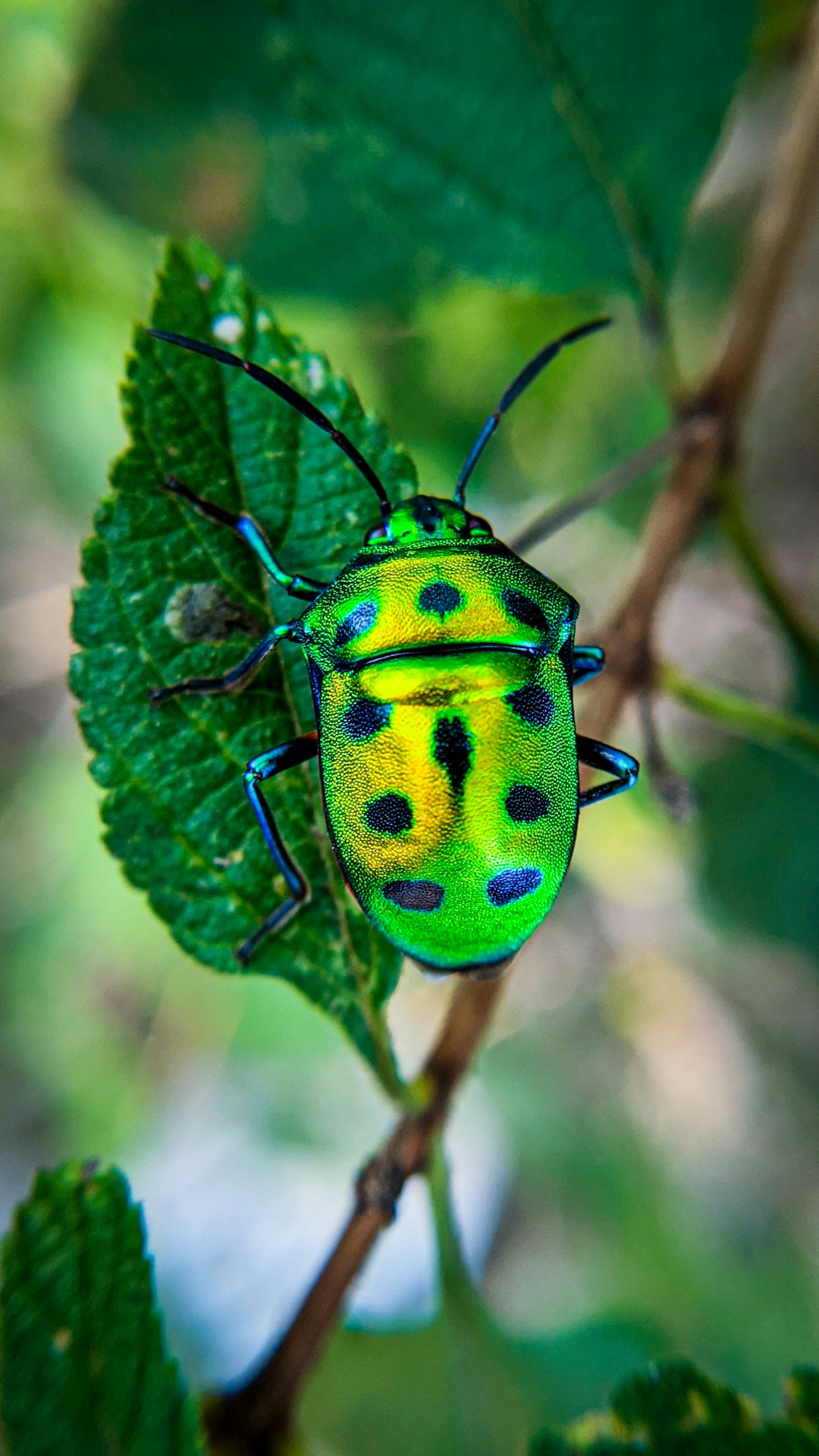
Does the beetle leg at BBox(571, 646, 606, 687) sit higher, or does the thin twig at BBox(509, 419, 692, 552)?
the thin twig at BBox(509, 419, 692, 552)

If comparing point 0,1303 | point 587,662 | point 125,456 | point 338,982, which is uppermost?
point 125,456

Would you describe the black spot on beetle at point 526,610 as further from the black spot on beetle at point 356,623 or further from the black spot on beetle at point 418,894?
the black spot on beetle at point 418,894

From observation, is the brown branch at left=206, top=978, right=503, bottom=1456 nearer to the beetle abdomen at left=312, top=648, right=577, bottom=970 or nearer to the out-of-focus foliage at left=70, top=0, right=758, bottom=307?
the beetle abdomen at left=312, top=648, right=577, bottom=970

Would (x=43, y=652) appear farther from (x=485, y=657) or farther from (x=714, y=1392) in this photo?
(x=714, y=1392)

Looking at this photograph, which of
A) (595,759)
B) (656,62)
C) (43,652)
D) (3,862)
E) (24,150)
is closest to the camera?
(595,759)

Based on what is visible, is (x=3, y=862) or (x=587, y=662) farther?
(x=3, y=862)

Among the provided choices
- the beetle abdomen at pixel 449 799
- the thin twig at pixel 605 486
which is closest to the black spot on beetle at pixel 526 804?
the beetle abdomen at pixel 449 799

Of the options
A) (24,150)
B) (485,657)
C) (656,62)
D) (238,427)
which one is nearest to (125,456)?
(238,427)

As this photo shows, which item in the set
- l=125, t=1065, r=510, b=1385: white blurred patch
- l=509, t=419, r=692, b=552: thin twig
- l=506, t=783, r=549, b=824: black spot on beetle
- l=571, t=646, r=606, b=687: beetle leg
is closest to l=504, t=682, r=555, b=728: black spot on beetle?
l=506, t=783, r=549, b=824: black spot on beetle
